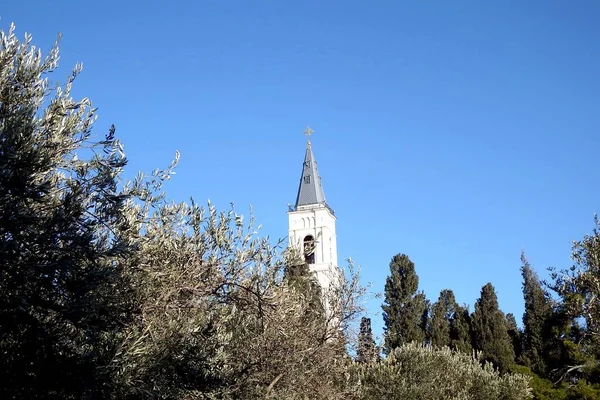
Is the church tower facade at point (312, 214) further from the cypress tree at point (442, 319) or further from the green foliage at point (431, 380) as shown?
the green foliage at point (431, 380)

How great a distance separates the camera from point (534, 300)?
4347 cm

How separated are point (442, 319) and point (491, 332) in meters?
3.71

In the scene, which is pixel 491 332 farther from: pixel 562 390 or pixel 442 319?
pixel 562 390

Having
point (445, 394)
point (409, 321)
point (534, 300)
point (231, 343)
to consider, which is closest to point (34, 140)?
point (231, 343)

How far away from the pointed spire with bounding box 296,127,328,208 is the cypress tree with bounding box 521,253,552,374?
34.3 meters

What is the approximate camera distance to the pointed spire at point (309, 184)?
74.1 m

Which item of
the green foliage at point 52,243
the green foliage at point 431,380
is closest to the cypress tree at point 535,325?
the green foliage at point 431,380

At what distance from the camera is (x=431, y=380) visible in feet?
79.5

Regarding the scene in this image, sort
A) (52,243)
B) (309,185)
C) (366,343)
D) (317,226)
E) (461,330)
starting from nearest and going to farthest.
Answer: (52,243) < (366,343) < (461,330) < (317,226) < (309,185)

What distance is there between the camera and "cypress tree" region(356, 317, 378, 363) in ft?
57.1

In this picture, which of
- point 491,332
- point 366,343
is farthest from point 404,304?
point 366,343

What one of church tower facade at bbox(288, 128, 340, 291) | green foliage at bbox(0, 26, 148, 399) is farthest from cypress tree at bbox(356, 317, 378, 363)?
church tower facade at bbox(288, 128, 340, 291)

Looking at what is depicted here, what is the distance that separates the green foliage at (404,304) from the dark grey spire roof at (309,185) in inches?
1163

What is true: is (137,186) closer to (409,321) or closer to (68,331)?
(68,331)
